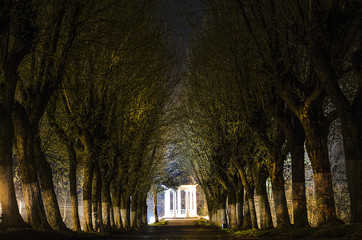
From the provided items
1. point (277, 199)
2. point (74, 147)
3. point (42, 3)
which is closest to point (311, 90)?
point (277, 199)

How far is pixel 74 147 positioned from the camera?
95.5 feet

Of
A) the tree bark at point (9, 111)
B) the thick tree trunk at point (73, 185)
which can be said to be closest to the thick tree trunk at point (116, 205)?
the thick tree trunk at point (73, 185)

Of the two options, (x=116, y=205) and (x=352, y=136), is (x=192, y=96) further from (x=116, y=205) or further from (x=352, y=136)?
(x=352, y=136)

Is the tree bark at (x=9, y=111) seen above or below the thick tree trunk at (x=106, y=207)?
above

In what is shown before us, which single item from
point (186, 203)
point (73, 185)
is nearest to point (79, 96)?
point (73, 185)

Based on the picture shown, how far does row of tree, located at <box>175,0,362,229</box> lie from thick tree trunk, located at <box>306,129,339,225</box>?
4 cm

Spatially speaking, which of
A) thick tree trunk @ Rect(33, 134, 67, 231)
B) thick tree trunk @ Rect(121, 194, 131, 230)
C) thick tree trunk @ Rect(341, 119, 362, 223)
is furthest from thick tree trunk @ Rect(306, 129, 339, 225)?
thick tree trunk @ Rect(121, 194, 131, 230)

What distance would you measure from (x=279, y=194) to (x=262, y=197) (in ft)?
11.9

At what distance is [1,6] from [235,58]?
40.9 ft

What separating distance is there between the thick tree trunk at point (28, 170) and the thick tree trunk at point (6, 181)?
2515 mm

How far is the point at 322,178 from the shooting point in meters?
17.0

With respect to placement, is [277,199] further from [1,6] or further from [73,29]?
[1,6]

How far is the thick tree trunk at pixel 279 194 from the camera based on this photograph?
74.9ft

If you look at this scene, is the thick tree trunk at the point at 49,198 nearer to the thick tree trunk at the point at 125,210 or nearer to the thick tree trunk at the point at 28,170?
the thick tree trunk at the point at 28,170
